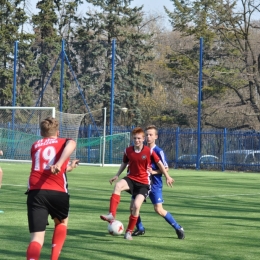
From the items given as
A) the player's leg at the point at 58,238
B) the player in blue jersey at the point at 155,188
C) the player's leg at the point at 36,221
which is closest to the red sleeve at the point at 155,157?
the player in blue jersey at the point at 155,188

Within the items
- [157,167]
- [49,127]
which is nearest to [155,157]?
[157,167]

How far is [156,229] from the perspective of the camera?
35.4 feet

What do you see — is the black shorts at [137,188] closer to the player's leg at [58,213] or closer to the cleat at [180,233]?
the cleat at [180,233]

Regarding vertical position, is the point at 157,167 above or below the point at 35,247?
above

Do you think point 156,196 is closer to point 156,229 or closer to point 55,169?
point 156,229

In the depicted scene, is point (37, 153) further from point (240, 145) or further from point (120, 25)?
point (120, 25)

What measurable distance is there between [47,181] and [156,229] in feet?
14.3

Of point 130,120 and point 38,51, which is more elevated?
point 38,51

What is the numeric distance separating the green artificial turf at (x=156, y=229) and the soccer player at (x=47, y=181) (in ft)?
4.29

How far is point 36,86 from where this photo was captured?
5494 centimetres

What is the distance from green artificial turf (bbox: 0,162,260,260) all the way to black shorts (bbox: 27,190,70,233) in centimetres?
129

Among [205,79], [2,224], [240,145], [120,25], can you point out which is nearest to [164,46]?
[120,25]

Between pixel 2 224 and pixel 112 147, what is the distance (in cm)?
2576

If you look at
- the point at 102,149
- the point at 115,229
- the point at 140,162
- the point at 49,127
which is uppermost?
the point at 102,149
